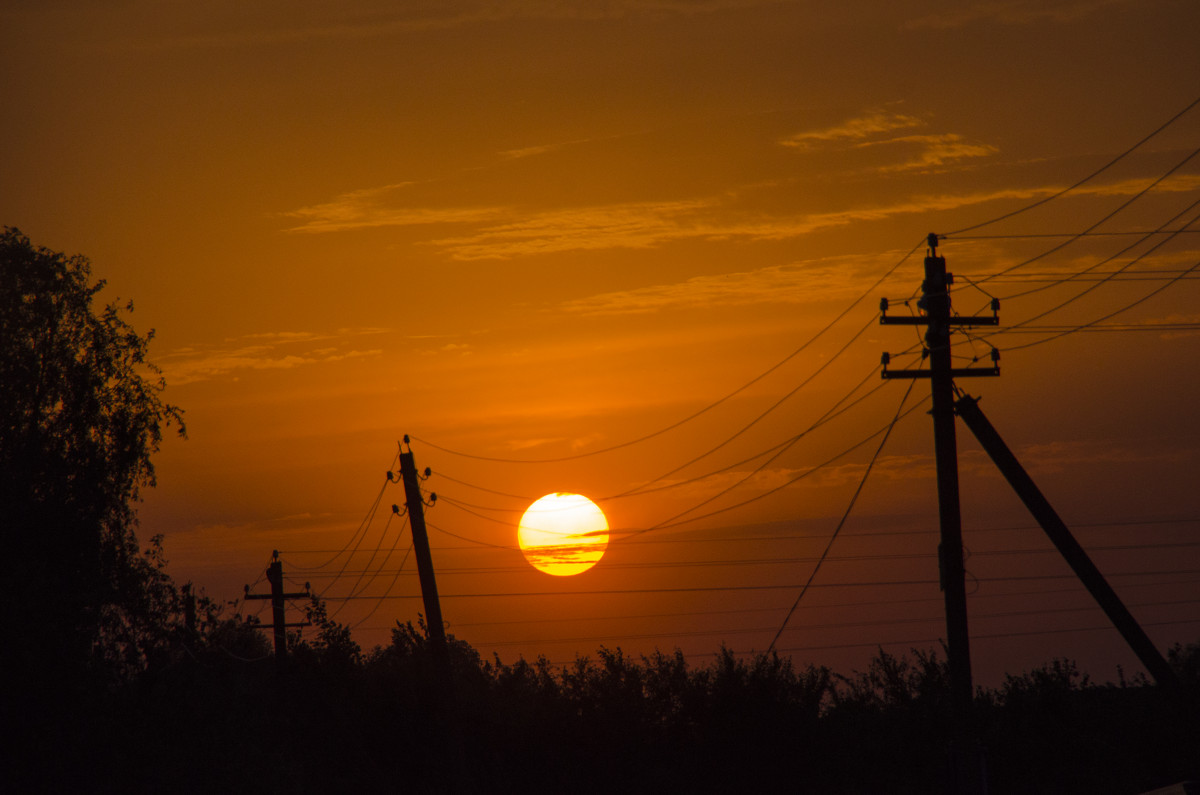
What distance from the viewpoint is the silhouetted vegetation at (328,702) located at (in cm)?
2214

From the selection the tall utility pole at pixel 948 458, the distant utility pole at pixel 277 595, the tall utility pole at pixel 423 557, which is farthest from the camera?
the distant utility pole at pixel 277 595

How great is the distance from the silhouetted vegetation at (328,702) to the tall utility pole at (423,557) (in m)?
0.90

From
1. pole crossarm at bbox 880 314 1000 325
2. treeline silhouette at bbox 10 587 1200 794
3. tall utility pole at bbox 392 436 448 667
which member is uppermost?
pole crossarm at bbox 880 314 1000 325

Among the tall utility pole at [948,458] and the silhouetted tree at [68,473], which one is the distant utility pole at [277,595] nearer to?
the silhouetted tree at [68,473]

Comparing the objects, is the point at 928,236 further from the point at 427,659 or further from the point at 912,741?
the point at 427,659

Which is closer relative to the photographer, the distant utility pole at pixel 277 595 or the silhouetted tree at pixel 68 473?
the silhouetted tree at pixel 68 473

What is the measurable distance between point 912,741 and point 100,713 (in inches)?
695

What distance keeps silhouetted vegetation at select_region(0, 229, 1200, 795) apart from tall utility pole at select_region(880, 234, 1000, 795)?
13.8 feet

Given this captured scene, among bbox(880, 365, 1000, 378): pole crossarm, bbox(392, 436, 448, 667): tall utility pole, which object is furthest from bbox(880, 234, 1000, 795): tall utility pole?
bbox(392, 436, 448, 667): tall utility pole

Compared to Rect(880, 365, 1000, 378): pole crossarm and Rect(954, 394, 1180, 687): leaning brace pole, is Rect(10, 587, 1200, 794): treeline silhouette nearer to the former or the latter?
Rect(954, 394, 1180, 687): leaning brace pole

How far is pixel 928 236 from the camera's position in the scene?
952 inches

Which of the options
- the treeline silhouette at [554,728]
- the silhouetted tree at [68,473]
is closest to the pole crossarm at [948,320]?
the treeline silhouette at [554,728]

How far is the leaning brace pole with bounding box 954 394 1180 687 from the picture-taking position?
→ 74.2 ft

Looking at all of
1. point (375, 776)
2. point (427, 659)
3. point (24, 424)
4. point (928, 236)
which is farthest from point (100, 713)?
point (928, 236)
